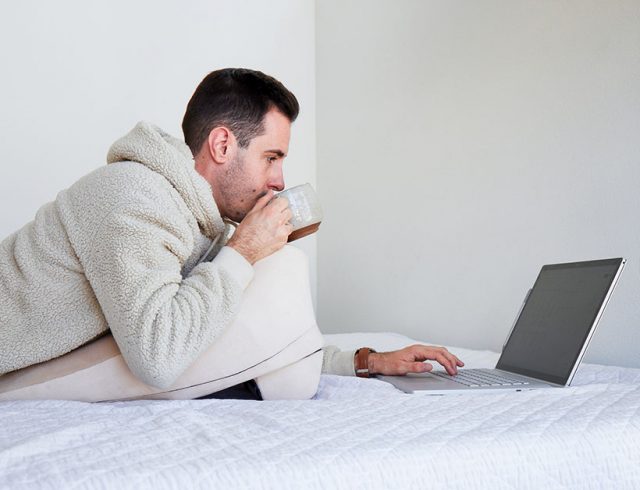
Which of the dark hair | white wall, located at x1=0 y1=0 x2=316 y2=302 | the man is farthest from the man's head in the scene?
white wall, located at x1=0 y1=0 x2=316 y2=302

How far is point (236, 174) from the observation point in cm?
140

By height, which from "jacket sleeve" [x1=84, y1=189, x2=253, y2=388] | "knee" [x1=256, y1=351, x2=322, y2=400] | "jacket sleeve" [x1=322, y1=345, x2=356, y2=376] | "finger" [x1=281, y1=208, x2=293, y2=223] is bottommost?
"jacket sleeve" [x1=322, y1=345, x2=356, y2=376]

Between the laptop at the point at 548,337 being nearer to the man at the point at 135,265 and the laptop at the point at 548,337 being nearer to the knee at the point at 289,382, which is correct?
the knee at the point at 289,382

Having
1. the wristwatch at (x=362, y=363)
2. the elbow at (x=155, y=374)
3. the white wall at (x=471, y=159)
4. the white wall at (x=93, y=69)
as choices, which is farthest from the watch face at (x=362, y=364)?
the white wall at (x=93, y=69)

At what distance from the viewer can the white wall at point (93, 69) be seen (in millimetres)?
2117

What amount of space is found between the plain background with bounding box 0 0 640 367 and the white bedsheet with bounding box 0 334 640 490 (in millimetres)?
925

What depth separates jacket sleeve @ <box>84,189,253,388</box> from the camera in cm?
96

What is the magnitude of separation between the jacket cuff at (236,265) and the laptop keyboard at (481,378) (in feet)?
1.35

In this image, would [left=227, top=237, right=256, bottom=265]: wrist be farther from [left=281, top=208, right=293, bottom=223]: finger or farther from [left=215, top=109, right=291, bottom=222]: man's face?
[left=215, top=109, right=291, bottom=222]: man's face

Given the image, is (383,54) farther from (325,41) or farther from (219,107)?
(219,107)

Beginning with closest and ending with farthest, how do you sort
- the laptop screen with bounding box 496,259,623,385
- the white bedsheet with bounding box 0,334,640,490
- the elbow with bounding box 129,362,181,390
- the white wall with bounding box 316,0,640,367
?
1. the white bedsheet with bounding box 0,334,640,490
2. the elbow with bounding box 129,362,181,390
3. the laptop screen with bounding box 496,259,623,385
4. the white wall with bounding box 316,0,640,367

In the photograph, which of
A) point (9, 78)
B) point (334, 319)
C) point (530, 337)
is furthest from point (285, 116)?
point (334, 319)

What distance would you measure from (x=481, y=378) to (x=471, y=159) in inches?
40.1

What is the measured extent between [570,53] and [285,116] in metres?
0.83
